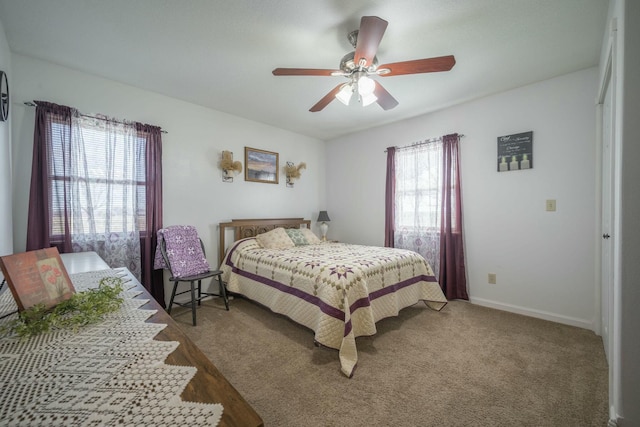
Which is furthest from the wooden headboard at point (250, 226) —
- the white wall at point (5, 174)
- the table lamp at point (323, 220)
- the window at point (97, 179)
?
the white wall at point (5, 174)

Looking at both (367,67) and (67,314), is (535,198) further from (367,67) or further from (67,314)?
(67,314)

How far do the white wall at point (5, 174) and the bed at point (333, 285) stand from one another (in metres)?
1.88

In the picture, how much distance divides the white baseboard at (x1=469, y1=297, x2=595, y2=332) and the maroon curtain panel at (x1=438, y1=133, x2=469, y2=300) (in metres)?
0.20

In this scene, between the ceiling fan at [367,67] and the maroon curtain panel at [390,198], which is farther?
the maroon curtain panel at [390,198]

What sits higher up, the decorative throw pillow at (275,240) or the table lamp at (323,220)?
the table lamp at (323,220)

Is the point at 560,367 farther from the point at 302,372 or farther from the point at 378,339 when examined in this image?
the point at 302,372

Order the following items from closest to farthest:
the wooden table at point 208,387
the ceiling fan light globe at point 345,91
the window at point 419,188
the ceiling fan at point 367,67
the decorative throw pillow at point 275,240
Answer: the wooden table at point 208,387, the ceiling fan at point 367,67, the ceiling fan light globe at point 345,91, the decorative throw pillow at point 275,240, the window at point 419,188

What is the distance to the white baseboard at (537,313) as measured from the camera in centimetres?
259

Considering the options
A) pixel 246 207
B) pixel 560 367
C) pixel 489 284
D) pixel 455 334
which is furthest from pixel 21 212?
pixel 489 284

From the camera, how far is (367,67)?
6.67 feet

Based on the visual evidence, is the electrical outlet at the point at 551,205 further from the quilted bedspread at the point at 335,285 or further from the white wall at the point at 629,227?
the white wall at the point at 629,227

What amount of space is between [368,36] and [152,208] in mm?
2787

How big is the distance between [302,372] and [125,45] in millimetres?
3000

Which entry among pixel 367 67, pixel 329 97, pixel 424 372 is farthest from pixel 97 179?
pixel 424 372
